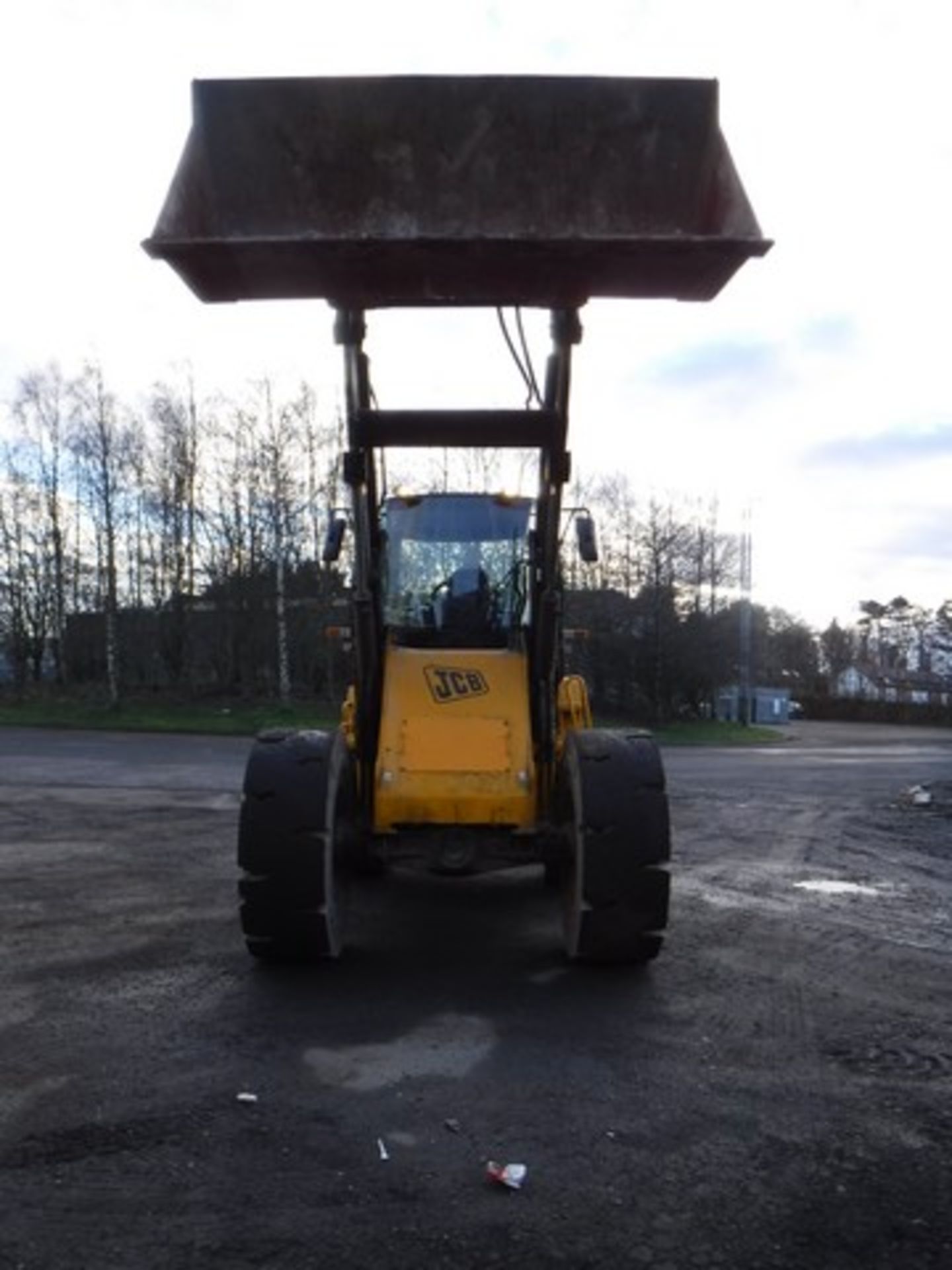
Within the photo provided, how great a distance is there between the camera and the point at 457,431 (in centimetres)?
721

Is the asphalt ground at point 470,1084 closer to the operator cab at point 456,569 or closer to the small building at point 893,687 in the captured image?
the operator cab at point 456,569

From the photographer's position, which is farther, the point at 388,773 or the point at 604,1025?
the point at 388,773

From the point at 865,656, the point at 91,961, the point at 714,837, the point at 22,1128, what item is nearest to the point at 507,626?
the point at 91,961

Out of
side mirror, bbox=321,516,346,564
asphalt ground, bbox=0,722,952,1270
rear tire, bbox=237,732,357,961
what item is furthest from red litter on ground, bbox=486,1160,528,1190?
side mirror, bbox=321,516,346,564

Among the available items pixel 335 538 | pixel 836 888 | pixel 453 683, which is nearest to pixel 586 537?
pixel 453 683

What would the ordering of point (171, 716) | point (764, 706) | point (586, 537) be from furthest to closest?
point (764, 706) → point (171, 716) → point (586, 537)

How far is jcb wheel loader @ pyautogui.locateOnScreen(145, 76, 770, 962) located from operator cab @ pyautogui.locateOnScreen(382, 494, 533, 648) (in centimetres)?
2

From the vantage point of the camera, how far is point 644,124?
226 inches

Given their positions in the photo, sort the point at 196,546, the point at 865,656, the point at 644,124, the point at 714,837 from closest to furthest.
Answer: the point at 644,124, the point at 714,837, the point at 196,546, the point at 865,656

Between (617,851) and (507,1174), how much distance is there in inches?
101

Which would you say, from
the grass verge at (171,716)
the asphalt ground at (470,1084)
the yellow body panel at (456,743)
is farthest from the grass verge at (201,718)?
the yellow body panel at (456,743)

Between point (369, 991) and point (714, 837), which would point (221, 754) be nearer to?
point (714, 837)

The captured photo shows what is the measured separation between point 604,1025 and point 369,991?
1354 millimetres

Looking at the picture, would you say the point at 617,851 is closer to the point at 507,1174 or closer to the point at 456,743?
the point at 456,743
